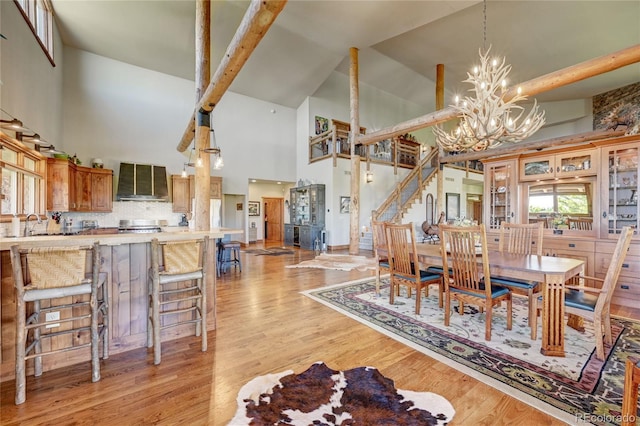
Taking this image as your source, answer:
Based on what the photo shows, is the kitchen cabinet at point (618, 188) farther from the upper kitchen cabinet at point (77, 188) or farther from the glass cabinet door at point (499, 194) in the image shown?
the upper kitchen cabinet at point (77, 188)

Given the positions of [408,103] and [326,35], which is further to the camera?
[408,103]

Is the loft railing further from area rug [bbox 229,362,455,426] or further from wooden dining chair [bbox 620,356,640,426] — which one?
wooden dining chair [bbox 620,356,640,426]

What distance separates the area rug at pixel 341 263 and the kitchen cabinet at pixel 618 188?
3757 millimetres

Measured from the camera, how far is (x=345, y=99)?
33.7 ft

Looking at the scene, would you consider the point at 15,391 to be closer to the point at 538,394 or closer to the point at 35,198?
the point at 538,394

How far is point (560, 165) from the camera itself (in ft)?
15.0

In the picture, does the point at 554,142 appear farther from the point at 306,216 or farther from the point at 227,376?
the point at 227,376

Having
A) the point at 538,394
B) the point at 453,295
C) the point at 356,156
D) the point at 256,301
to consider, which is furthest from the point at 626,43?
the point at 256,301

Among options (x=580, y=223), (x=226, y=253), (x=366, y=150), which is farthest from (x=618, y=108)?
(x=226, y=253)

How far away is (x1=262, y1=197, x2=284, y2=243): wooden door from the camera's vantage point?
11.8 m

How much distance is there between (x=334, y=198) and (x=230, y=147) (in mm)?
3835

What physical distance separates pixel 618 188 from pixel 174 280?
19.8 ft

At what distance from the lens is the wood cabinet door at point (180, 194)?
→ 7762mm

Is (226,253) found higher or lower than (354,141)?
lower
